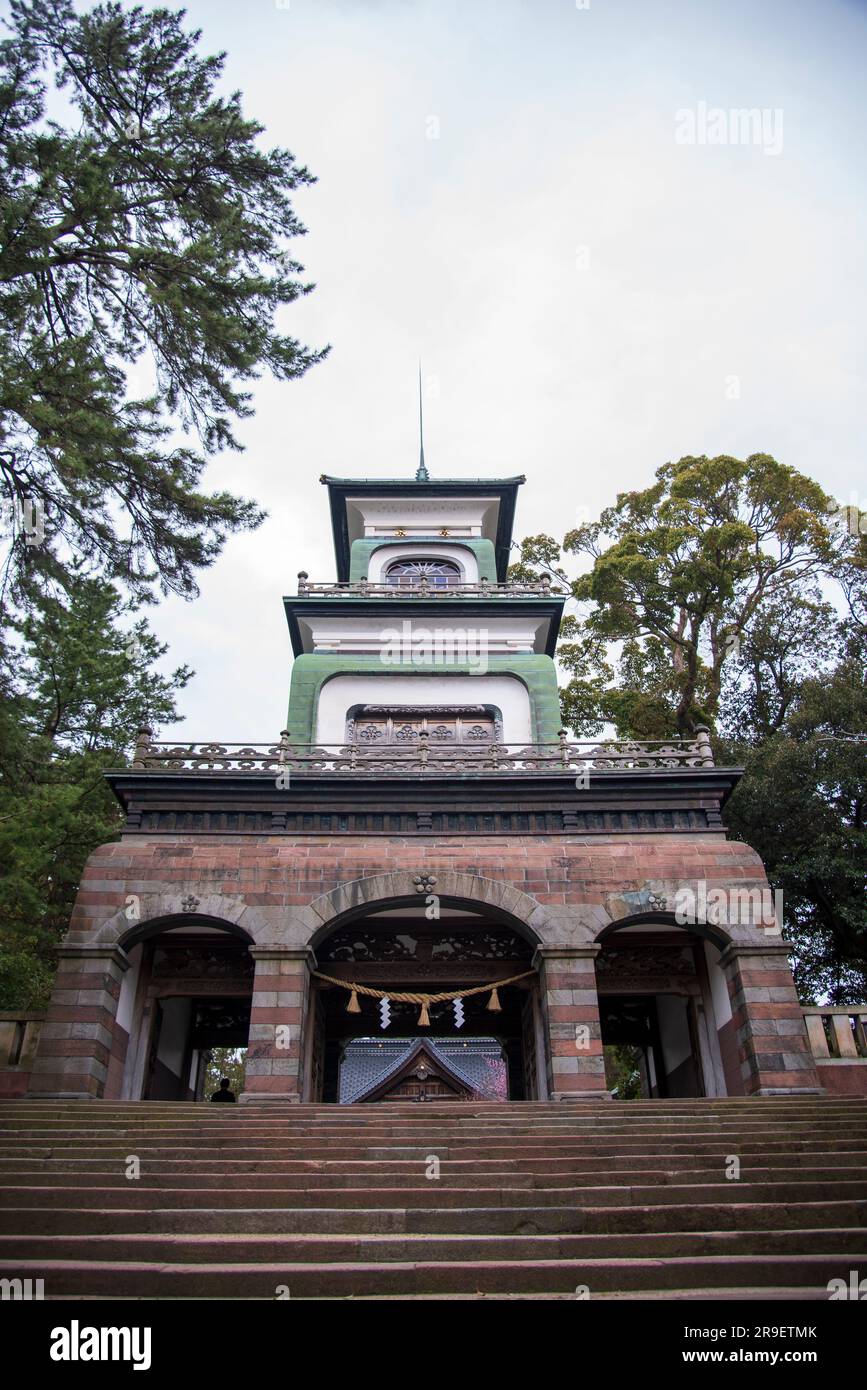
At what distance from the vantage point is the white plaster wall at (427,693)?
64.2 feet

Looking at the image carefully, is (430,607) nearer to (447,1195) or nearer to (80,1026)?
(80,1026)

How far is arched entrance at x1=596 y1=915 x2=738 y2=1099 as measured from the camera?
14898mm

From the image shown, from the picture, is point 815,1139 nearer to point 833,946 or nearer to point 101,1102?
point 101,1102

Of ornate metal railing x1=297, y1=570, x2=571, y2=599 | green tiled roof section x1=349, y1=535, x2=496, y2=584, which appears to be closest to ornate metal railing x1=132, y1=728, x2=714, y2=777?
ornate metal railing x1=297, y1=570, x2=571, y2=599

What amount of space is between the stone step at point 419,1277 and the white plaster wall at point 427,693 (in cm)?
1430

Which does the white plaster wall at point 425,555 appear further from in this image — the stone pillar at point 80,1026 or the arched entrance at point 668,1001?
the stone pillar at point 80,1026

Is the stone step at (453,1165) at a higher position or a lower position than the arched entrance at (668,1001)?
lower

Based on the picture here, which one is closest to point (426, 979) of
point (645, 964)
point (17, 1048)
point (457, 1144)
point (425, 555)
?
point (645, 964)

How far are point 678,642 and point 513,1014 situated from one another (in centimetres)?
1223

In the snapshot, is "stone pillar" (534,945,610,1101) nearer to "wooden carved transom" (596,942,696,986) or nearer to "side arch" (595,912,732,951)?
"side arch" (595,912,732,951)

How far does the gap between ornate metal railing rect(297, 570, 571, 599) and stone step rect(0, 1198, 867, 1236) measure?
52.7 feet

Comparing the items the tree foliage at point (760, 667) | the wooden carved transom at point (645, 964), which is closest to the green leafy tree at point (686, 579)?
the tree foliage at point (760, 667)

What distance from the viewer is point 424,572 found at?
23.6m
